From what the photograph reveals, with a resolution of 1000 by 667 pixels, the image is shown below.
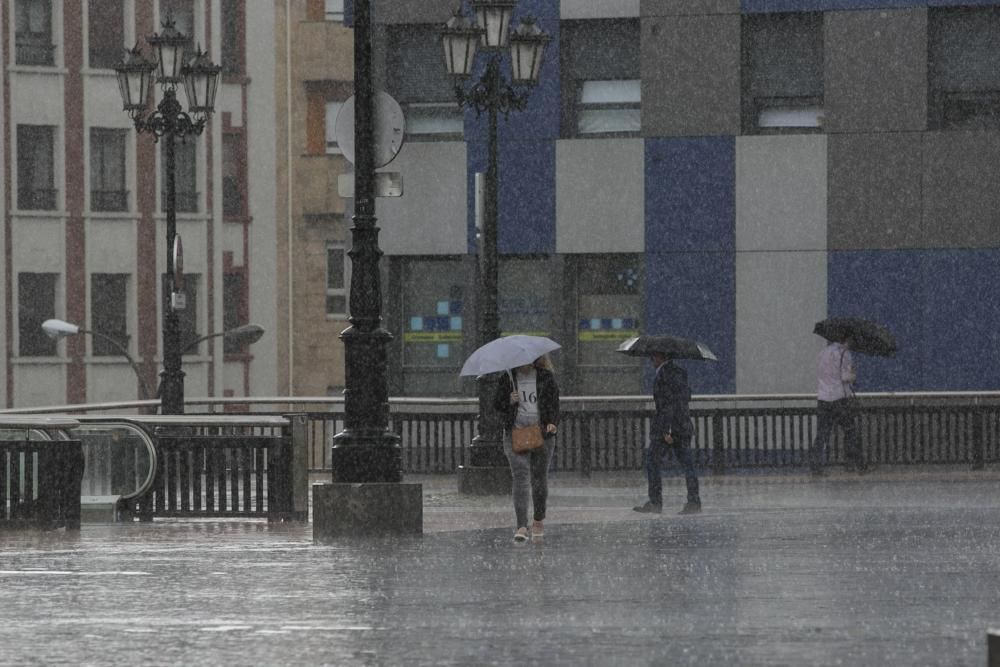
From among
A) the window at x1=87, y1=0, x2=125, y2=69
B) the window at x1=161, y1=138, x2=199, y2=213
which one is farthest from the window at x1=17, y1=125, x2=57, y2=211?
the window at x1=161, y1=138, x2=199, y2=213

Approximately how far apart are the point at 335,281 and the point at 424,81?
32097 millimetres

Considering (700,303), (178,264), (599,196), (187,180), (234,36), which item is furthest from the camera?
(234,36)

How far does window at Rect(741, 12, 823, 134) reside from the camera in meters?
32.8

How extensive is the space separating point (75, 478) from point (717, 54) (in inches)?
600

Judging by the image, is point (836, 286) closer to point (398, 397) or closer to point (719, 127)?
point (719, 127)

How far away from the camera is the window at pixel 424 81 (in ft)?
110

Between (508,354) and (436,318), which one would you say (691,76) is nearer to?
(436,318)

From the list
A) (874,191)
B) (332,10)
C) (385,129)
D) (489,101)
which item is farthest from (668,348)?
(332,10)

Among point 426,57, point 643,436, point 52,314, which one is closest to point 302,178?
point 52,314

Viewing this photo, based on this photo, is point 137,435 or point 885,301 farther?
point 885,301

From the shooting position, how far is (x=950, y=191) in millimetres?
32469

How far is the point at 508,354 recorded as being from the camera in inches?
717

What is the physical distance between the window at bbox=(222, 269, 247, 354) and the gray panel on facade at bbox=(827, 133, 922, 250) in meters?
33.5

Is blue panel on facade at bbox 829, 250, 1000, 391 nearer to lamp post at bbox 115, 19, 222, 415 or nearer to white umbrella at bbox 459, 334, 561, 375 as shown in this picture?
lamp post at bbox 115, 19, 222, 415
